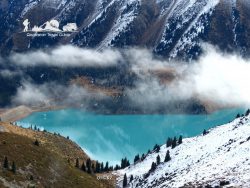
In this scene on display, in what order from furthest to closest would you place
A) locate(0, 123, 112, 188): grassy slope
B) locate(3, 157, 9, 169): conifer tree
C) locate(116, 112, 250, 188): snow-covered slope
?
locate(3, 157, 9, 169): conifer tree < locate(0, 123, 112, 188): grassy slope < locate(116, 112, 250, 188): snow-covered slope

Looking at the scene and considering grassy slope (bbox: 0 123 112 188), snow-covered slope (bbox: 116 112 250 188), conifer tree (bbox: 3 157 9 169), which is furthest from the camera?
conifer tree (bbox: 3 157 9 169)

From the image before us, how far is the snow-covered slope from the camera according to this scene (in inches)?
4621

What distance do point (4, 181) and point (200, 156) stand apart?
64105 mm

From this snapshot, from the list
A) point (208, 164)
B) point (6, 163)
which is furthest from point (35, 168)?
point (208, 164)

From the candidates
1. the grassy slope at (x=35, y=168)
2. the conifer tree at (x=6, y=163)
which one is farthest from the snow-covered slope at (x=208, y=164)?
the conifer tree at (x=6, y=163)

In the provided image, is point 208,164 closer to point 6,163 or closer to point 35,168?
point 35,168

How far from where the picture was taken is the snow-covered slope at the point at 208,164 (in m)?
117

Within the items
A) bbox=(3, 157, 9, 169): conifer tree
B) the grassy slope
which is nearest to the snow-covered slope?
the grassy slope

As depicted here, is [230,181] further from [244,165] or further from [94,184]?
[94,184]

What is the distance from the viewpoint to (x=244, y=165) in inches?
4688

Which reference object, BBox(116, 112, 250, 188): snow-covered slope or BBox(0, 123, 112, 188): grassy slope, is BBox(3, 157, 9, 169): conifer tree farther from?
BBox(116, 112, 250, 188): snow-covered slope

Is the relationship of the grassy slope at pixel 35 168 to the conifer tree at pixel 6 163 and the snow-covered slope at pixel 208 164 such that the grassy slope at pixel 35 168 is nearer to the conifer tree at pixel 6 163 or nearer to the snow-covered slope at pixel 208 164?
the conifer tree at pixel 6 163

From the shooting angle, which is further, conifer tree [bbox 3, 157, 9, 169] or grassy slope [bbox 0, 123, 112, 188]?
conifer tree [bbox 3, 157, 9, 169]

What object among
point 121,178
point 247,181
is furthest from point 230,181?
point 121,178
